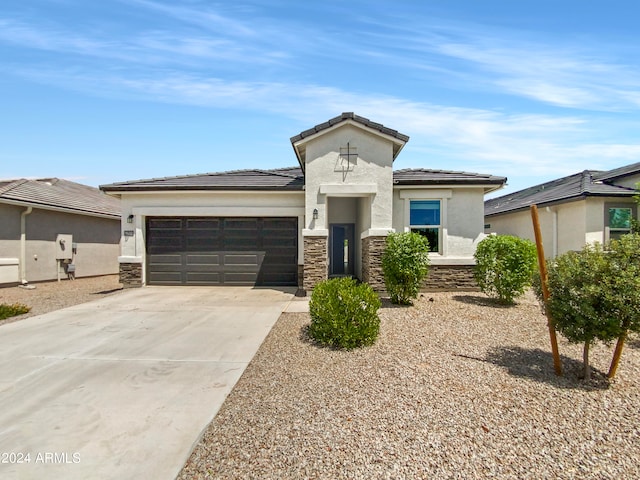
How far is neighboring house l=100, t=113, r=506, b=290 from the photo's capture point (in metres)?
10.3

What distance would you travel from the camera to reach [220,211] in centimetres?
1192

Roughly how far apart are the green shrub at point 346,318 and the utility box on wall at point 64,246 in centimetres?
1375

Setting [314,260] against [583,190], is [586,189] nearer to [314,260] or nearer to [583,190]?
[583,190]

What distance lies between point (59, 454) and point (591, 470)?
452 cm

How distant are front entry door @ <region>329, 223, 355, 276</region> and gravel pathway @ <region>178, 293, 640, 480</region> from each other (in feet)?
27.9

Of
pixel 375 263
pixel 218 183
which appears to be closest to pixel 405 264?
pixel 375 263

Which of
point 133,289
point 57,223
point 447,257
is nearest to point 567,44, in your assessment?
point 447,257

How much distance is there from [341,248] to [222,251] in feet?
16.5

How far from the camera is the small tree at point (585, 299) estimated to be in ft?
13.8

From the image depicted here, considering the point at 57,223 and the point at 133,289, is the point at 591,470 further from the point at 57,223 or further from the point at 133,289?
the point at 57,223

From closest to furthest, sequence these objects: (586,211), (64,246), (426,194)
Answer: (426,194), (586,211), (64,246)

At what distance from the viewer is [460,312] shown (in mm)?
8133

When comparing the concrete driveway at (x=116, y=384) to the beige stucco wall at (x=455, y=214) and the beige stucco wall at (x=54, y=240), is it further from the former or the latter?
the beige stucco wall at (x=54, y=240)

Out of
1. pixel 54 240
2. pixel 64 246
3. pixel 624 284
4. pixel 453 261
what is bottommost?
pixel 453 261
